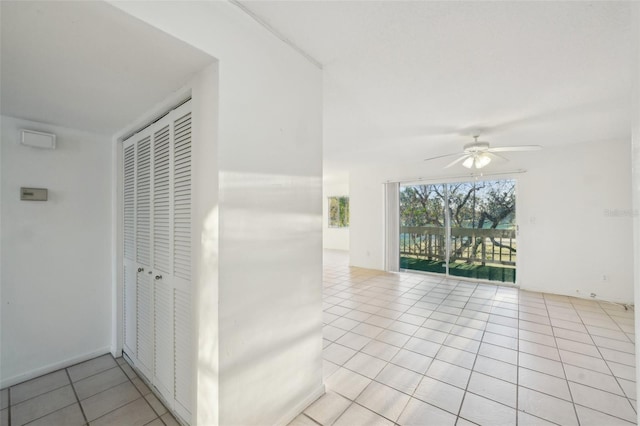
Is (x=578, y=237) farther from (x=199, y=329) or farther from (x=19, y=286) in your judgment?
(x=19, y=286)

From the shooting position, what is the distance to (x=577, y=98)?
2.40m

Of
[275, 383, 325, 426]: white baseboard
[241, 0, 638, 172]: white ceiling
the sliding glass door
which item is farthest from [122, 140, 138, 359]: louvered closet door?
the sliding glass door

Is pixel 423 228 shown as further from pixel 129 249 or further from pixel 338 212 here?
pixel 129 249

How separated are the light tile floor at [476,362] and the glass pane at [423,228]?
5.14 ft

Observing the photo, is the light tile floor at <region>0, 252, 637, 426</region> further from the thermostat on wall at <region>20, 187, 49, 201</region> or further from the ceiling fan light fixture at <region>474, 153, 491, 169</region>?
the ceiling fan light fixture at <region>474, 153, 491, 169</region>

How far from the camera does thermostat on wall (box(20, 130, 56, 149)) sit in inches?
77.8

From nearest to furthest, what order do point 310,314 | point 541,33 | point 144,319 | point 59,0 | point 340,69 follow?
point 59,0 → point 541,33 → point 310,314 → point 340,69 → point 144,319

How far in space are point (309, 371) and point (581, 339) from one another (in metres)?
2.97

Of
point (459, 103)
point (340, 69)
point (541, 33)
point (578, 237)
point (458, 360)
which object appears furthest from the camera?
point (578, 237)

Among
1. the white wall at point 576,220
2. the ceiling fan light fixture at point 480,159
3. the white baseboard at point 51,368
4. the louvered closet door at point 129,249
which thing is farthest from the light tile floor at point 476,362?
the white baseboard at point 51,368

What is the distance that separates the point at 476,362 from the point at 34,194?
4.00 m

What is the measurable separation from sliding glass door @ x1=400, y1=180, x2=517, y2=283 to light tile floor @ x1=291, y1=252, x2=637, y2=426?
1026mm

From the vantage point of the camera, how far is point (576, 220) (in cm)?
396

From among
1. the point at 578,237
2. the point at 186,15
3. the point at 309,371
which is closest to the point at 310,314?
the point at 309,371
